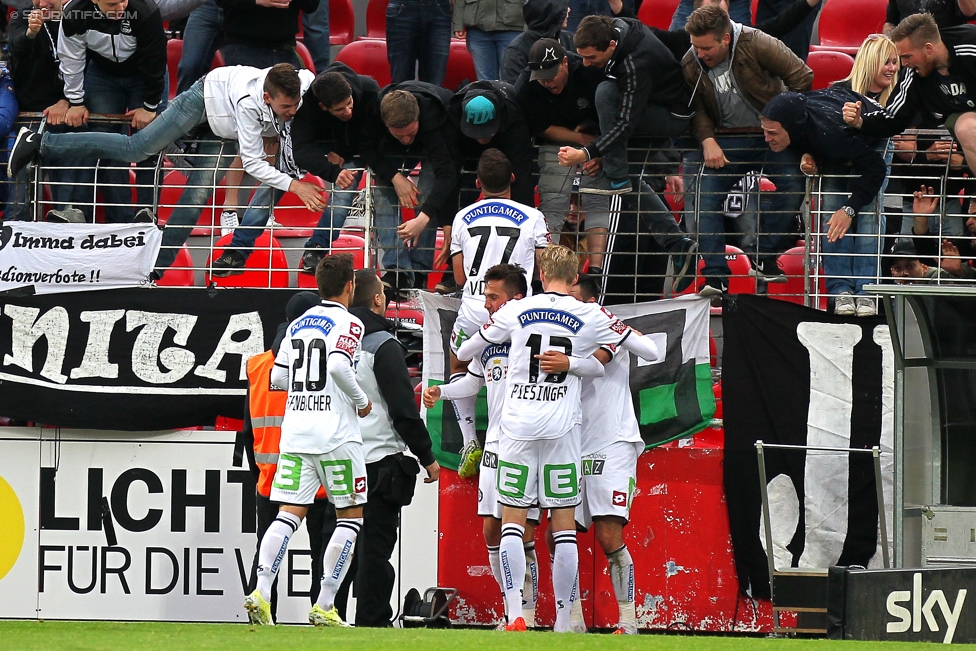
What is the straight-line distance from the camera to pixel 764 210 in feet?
31.7

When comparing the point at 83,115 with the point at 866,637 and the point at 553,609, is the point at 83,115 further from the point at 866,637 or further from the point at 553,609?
the point at 866,637

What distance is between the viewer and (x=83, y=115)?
414 inches

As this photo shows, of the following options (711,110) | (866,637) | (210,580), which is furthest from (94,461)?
(866,637)

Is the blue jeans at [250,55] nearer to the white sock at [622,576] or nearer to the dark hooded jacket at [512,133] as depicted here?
the dark hooded jacket at [512,133]

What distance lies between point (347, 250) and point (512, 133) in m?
2.12

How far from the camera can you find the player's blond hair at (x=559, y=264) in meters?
8.33

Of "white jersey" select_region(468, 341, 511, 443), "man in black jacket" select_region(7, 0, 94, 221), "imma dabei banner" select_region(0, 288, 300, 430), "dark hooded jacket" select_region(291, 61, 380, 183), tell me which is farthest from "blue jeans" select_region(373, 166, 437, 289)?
"man in black jacket" select_region(7, 0, 94, 221)

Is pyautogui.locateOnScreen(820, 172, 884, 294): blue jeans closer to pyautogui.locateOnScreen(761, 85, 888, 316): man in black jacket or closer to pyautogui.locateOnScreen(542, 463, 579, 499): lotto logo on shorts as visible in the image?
pyautogui.locateOnScreen(761, 85, 888, 316): man in black jacket

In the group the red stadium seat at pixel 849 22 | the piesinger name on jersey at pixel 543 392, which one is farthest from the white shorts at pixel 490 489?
the red stadium seat at pixel 849 22

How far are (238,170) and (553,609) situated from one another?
156 inches

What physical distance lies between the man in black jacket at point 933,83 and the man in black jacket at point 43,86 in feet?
18.8

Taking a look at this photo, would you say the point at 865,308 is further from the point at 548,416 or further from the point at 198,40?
the point at 198,40

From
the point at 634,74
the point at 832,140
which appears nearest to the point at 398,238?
the point at 634,74

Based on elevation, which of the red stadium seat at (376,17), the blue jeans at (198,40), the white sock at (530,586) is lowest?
the white sock at (530,586)
